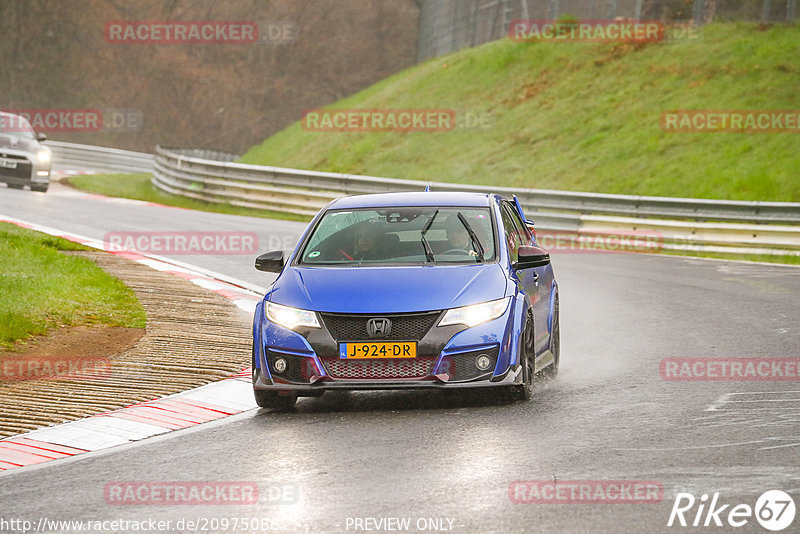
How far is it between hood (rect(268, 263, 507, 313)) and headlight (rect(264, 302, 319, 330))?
0.14 feet

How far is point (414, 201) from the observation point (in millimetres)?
10070

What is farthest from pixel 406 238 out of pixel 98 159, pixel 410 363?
pixel 98 159

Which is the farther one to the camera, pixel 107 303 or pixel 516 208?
pixel 107 303

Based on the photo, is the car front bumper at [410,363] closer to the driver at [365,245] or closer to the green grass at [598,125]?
the driver at [365,245]

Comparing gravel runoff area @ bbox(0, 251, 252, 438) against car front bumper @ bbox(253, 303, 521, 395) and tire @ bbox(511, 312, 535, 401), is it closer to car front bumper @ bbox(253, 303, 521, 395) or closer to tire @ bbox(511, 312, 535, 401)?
car front bumper @ bbox(253, 303, 521, 395)

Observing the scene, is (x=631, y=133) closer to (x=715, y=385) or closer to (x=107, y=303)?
(x=107, y=303)

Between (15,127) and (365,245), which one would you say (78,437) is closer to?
(365,245)

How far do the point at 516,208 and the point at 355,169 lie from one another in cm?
2571

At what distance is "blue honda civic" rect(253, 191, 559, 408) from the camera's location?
8.48 m

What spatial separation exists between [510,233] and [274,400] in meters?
2.50

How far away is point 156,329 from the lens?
40.0ft

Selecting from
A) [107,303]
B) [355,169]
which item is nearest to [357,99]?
[355,169]

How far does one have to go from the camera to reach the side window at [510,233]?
9.74 meters

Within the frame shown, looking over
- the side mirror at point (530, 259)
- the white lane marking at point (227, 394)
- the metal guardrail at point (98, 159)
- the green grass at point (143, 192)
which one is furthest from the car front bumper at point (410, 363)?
the metal guardrail at point (98, 159)
